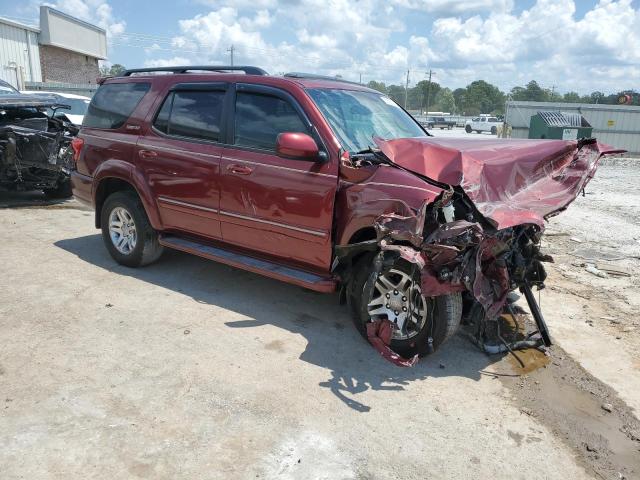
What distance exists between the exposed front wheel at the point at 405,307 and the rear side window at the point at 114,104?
322cm

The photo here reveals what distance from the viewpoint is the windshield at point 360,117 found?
430 cm

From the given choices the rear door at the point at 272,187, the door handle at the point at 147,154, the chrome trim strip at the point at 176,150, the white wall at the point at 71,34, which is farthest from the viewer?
the white wall at the point at 71,34

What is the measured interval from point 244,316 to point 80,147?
3.05 metres

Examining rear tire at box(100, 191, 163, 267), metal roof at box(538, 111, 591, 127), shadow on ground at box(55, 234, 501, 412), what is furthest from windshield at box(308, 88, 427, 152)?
metal roof at box(538, 111, 591, 127)

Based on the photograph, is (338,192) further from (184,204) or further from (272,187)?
(184,204)

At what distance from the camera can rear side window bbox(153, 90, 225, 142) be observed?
4852 millimetres

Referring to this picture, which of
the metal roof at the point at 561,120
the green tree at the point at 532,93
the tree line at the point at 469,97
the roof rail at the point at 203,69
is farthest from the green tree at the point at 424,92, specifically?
the roof rail at the point at 203,69

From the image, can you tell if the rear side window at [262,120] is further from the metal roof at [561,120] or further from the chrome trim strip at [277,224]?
the metal roof at [561,120]

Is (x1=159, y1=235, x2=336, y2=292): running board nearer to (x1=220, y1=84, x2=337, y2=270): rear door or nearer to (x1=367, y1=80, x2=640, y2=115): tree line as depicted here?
(x1=220, y1=84, x2=337, y2=270): rear door

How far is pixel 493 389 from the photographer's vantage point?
3.61 metres

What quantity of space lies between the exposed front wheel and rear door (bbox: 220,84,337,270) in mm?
437

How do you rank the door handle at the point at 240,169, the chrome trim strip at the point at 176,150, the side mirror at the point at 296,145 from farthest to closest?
the chrome trim strip at the point at 176,150, the door handle at the point at 240,169, the side mirror at the point at 296,145

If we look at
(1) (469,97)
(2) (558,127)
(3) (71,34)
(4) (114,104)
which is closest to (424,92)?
(1) (469,97)

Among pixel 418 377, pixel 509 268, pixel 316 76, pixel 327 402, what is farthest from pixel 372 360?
pixel 316 76
